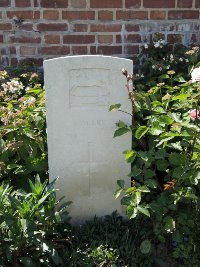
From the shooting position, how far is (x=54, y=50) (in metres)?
4.09

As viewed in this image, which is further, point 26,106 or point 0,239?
point 26,106

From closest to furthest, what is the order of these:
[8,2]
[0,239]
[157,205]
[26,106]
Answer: [0,239]
[157,205]
[26,106]
[8,2]

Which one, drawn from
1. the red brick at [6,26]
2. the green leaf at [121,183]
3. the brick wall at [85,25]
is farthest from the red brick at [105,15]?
the green leaf at [121,183]

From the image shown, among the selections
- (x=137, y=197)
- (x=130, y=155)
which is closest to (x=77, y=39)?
(x=130, y=155)

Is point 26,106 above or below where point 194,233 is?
above

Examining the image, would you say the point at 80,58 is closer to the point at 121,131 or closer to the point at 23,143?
the point at 121,131

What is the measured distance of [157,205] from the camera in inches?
107

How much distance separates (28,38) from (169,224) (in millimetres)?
2267

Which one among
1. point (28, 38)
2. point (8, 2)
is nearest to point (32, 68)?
point (28, 38)

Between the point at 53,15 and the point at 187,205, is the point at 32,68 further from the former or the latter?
the point at 187,205

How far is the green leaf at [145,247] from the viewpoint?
2.68 meters

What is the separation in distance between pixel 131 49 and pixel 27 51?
97 cm

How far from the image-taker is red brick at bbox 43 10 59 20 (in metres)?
3.99

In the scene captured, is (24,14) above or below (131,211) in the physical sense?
above
